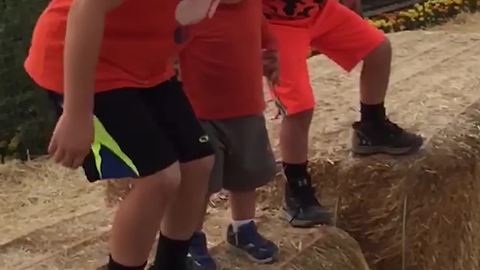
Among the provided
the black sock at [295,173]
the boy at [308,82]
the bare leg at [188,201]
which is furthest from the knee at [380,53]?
the bare leg at [188,201]

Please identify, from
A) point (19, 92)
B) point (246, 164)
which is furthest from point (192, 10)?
point (19, 92)

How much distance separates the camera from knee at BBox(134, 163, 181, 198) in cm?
227

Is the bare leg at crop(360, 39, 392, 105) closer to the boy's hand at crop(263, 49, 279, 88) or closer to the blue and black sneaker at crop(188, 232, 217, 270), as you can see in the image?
the boy's hand at crop(263, 49, 279, 88)

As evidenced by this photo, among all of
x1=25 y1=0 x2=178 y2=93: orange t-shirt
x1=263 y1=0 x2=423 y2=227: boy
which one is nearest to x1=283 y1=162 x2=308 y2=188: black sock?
x1=263 y1=0 x2=423 y2=227: boy

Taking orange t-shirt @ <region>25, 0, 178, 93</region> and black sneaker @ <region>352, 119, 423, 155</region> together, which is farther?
black sneaker @ <region>352, 119, 423, 155</region>

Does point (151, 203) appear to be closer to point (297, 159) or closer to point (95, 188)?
point (297, 159)

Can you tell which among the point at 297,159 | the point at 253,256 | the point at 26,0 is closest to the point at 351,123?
A: the point at 297,159

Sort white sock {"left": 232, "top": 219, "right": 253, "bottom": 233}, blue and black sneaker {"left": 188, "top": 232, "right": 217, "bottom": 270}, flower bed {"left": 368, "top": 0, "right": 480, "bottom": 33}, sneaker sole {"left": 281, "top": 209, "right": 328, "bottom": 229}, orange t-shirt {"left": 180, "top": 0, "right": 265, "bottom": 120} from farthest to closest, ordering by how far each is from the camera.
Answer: flower bed {"left": 368, "top": 0, "right": 480, "bottom": 33}
sneaker sole {"left": 281, "top": 209, "right": 328, "bottom": 229}
white sock {"left": 232, "top": 219, "right": 253, "bottom": 233}
blue and black sneaker {"left": 188, "top": 232, "right": 217, "bottom": 270}
orange t-shirt {"left": 180, "top": 0, "right": 265, "bottom": 120}

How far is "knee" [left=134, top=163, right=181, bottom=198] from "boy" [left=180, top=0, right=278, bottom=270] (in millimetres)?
417

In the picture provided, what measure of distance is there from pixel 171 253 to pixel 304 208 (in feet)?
2.69

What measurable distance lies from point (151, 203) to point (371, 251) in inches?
54.2

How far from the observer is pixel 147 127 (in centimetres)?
227

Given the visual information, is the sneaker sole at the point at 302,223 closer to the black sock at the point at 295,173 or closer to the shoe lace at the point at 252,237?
the black sock at the point at 295,173

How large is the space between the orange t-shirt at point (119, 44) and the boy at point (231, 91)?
320mm
